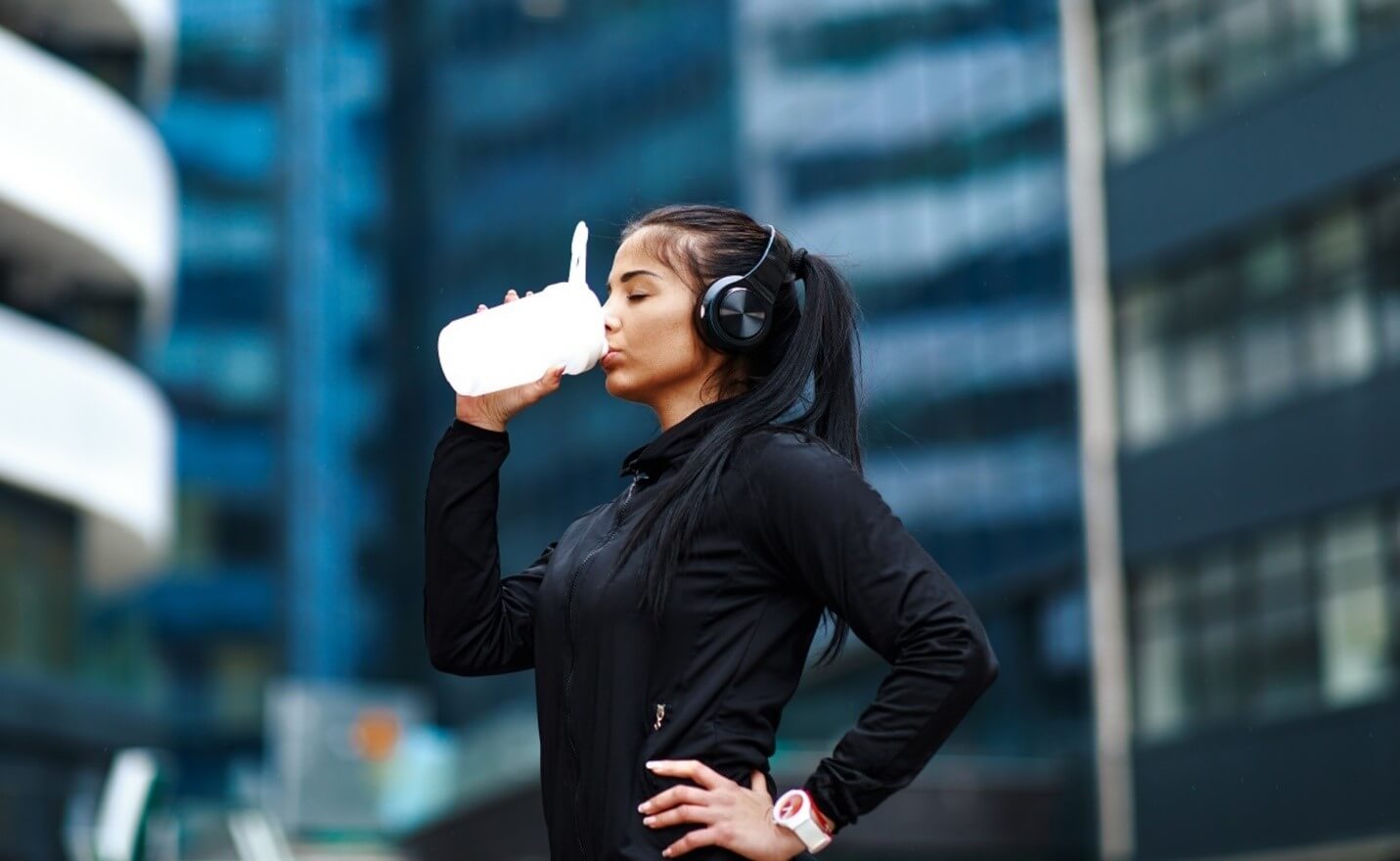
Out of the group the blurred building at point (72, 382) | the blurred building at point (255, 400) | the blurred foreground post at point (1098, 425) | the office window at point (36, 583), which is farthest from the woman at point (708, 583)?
the blurred building at point (255, 400)

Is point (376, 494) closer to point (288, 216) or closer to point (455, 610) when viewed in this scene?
point (288, 216)

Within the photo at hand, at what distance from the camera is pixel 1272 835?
2750 cm

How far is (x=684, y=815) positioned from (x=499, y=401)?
2.19 feet

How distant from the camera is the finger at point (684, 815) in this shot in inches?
120

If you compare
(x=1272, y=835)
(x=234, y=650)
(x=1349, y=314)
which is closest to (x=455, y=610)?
(x=1349, y=314)

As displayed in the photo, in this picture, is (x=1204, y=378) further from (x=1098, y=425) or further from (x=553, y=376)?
(x=553, y=376)

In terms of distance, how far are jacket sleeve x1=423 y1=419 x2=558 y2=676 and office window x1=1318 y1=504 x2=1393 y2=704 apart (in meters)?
22.9

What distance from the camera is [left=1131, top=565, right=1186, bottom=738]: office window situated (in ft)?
96.4

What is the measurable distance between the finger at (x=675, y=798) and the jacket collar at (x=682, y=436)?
21.5 inches

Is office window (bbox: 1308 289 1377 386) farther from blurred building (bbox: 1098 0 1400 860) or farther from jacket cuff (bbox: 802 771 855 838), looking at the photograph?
jacket cuff (bbox: 802 771 855 838)

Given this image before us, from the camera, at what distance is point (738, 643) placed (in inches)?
126

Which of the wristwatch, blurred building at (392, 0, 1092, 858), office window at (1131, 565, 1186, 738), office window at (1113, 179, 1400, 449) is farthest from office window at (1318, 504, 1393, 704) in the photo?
the wristwatch

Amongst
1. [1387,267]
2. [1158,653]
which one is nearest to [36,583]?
[1158,653]

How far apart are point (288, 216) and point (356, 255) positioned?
133 inches
